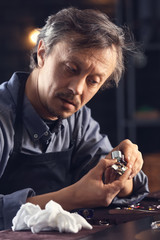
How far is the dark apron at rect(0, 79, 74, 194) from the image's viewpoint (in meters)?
1.51

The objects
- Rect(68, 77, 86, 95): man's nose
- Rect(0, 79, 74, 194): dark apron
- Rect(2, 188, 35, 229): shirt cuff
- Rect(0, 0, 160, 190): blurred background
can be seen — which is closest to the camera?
Rect(2, 188, 35, 229): shirt cuff

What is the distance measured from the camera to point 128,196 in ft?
5.16

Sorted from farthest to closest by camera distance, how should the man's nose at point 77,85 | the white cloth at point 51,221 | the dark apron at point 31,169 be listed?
the dark apron at point 31,169, the man's nose at point 77,85, the white cloth at point 51,221

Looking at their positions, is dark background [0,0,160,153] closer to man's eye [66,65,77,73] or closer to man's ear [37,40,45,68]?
man's ear [37,40,45,68]

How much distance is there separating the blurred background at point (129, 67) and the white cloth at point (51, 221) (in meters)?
2.75

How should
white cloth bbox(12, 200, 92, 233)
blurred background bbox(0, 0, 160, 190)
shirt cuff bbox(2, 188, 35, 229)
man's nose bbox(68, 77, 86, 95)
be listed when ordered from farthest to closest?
blurred background bbox(0, 0, 160, 190)
man's nose bbox(68, 77, 86, 95)
shirt cuff bbox(2, 188, 35, 229)
white cloth bbox(12, 200, 92, 233)

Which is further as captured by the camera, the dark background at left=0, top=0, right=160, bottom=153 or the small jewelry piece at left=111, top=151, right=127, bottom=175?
the dark background at left=0, top=0, right=160, bottom=153

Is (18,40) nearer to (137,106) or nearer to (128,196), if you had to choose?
(137,106)

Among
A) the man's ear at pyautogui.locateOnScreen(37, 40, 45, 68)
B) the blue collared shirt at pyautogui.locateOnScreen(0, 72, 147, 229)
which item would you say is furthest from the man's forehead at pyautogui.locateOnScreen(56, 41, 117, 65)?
the blue collared shirt at pyautogui.locateOnScreen(0, 72, 147, 229)

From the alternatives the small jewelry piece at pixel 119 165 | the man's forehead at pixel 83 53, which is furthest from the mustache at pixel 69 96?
the small jewelry piece at pixel 119 165

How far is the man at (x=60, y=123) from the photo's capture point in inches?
51.8

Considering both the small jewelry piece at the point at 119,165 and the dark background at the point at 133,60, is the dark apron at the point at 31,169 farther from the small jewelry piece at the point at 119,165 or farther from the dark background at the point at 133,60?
the dark background at the point at 133,60

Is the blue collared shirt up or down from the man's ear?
down

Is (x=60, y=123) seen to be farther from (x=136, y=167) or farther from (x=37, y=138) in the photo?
(x=136, y=167)
